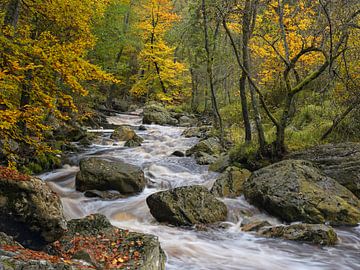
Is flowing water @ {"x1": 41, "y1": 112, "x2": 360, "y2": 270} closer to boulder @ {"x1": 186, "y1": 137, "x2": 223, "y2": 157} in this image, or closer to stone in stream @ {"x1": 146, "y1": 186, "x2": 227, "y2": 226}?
stone in stream @ {"x1": 146, "y1": 186, "x2": 227, "y2": 226}

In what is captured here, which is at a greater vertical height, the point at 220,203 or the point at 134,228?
the point at 220,203

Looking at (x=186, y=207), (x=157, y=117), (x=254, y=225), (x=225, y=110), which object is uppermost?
(x=225, y=110)

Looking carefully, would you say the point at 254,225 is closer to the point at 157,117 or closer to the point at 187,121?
the point at 157,117

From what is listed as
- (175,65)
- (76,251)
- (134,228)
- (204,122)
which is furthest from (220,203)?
(175,65)

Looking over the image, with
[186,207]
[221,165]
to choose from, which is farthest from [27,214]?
[221,165]

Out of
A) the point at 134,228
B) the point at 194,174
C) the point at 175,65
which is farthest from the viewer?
the point at 175,65

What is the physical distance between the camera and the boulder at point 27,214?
4.53m

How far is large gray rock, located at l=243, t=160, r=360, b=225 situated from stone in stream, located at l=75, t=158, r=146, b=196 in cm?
315

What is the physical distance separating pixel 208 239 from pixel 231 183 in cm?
286

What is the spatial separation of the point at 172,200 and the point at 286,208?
2.55 metres

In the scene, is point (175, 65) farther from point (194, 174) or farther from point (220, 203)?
point (220, 203)

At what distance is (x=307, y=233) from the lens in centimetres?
707

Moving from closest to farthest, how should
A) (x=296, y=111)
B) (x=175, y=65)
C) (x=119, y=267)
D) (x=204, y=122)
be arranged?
(x=119, y=267) → (x=296, y=111) → (x=204, y=122) → (x=175, y=65)

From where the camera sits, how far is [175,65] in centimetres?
2952
